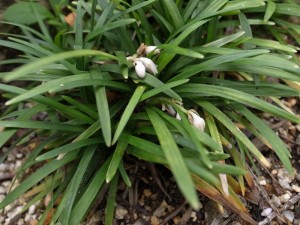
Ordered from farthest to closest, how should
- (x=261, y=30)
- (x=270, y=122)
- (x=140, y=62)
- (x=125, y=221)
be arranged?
(x=261, y=30) → (x=270, y=122) → (x=125, y=221) → (x=140, y=62)

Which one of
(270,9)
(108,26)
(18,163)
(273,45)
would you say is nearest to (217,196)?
(273,45)

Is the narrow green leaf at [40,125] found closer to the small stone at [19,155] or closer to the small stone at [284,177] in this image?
the small stone at [19,155]

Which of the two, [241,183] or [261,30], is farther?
[261,30]

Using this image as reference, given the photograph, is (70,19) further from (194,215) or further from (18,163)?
(194,215)

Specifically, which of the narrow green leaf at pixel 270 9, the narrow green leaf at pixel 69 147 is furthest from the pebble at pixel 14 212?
the narrow green leaf at pixel 270 9

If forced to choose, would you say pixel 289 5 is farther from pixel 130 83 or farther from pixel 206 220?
pixel 206 220

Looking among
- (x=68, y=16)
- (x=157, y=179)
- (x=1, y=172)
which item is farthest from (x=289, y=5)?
(x=1, y=172)
